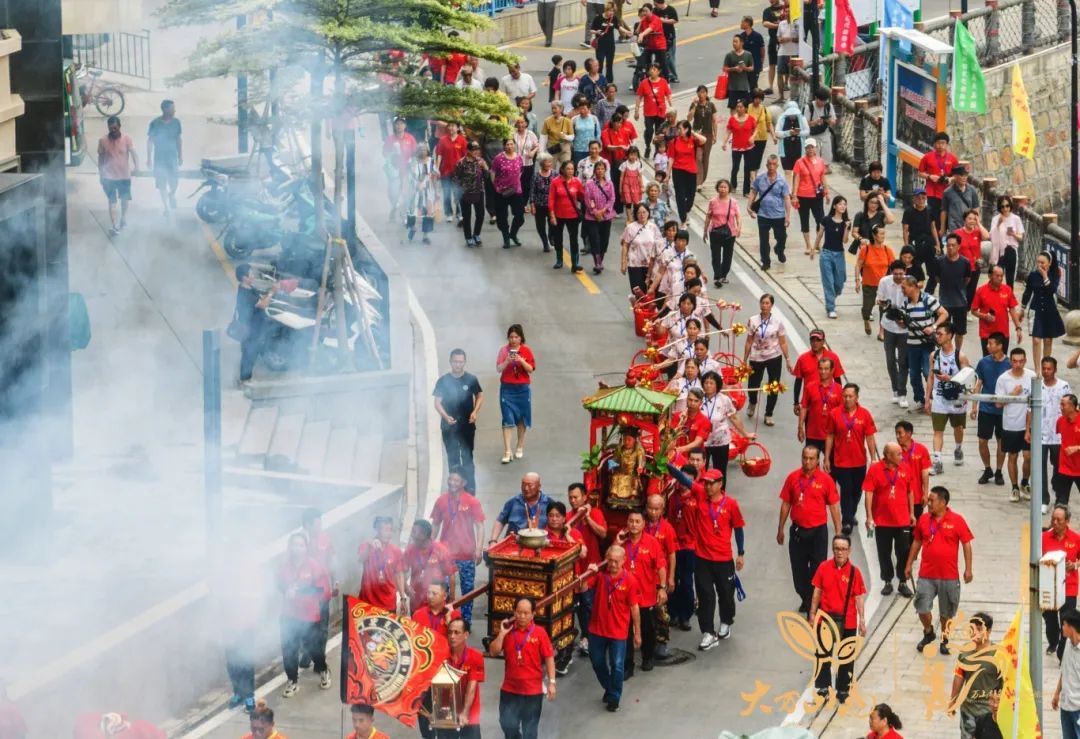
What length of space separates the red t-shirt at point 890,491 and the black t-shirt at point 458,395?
418 centimetres

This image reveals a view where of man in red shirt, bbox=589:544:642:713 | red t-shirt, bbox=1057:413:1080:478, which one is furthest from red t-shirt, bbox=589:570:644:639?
red t-shirt, bbox=1057:413:1080:478

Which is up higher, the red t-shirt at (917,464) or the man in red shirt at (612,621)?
the red t-shirt at (917,464)

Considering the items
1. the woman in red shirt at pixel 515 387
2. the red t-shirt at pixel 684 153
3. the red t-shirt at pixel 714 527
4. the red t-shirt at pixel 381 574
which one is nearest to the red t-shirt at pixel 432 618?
the red t-shirt at pixel 381 574

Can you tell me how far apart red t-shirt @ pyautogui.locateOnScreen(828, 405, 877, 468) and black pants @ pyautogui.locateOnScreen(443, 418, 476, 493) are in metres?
3.51

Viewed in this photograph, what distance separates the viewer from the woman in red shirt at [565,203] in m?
28.3

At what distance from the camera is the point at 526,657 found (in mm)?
16594

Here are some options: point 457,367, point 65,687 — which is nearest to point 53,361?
point 457,367

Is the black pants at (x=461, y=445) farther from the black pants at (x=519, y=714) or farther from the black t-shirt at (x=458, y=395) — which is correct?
the black pants at (x=519, y=714)

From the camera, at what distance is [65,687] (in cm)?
1698

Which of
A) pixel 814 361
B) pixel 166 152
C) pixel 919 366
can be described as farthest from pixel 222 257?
pixel 814 361

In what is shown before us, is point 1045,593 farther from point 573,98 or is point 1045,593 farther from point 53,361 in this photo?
point 573,98

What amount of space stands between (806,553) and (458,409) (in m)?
4.14

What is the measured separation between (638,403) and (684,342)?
12.9 ft

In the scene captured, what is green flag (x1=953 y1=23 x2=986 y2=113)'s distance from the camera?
93.6ft
